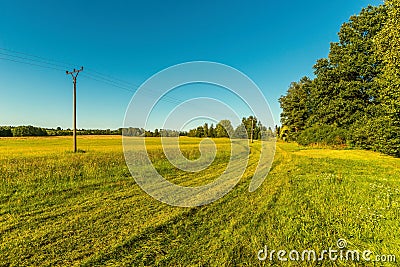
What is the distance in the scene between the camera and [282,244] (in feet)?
14.2

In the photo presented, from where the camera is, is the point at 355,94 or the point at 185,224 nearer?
the point at 185,224

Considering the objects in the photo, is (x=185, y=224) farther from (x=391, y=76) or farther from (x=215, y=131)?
(x=215, y=131)

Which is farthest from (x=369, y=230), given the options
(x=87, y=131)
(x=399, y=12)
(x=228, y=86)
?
(x=87, y=131)

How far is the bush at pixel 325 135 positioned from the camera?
115 feet

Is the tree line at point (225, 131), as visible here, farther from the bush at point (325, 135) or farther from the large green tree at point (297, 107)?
the large green tree at point (297, 107)

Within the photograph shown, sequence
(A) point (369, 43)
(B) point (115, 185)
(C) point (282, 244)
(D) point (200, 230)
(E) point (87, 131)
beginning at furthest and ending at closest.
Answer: (E) point (87, 131)
(A) point (369, 43)
(B) point (115, 185)
(D) point (200, 230)
(C) point (282, 244)

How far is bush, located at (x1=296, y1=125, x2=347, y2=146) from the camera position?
1383 inches

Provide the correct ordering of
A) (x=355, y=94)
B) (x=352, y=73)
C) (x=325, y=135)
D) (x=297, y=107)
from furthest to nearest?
(x=297, y=107), (x=325, y=135), (x=352, y=73), (x=355, y=94)

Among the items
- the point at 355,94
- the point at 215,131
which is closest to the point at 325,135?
the point at 355,94

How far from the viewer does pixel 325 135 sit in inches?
1467

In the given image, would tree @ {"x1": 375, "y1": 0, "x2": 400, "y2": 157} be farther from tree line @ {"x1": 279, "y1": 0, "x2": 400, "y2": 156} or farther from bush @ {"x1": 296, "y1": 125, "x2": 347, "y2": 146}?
bush @ {"x1": 296, "y1": 125, "x2": 347, "y2": 146}

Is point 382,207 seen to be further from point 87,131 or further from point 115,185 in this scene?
point 87,131

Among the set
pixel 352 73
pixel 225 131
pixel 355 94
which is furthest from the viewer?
pixel 352 73

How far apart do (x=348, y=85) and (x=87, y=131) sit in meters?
99.3
